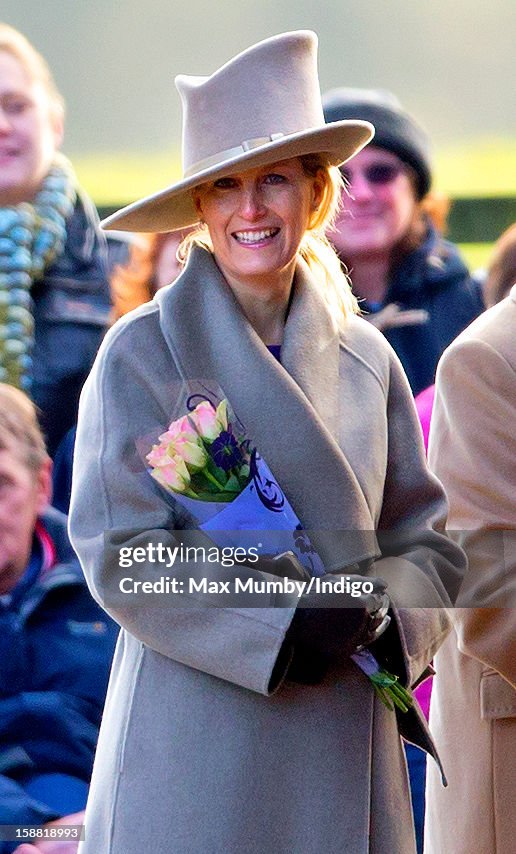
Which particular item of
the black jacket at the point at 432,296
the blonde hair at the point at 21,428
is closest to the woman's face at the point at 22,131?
the blonde hair at the point at 21,428

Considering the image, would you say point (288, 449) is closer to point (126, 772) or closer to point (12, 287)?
point (126, 772)

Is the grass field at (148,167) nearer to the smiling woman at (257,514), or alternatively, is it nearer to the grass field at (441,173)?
the grass field at (441,173)

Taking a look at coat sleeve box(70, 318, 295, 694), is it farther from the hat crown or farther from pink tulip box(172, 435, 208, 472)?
the hat crown

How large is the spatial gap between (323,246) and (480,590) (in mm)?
574

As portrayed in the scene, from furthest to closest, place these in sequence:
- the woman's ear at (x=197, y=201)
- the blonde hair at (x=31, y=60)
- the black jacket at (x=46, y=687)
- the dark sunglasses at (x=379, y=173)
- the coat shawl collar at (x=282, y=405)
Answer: the dark sunglasses at (x=379, y=173), the blonde hair at (x=31, y=60), the black jacket at (x=46, y=687), the woman's ear at (x=197, y=201), the coat shawl collar at (x=282, y=405)

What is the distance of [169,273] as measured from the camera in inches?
127

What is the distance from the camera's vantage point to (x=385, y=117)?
10.6 ft

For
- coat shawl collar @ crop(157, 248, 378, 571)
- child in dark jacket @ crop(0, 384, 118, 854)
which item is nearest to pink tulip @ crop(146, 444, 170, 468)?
coat shawl collar @ crop(157, 248, 378, 571)

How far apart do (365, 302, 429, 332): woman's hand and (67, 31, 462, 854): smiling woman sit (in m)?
1.15

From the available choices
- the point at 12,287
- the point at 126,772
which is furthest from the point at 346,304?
the point at 12,287

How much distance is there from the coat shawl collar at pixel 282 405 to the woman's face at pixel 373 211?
4.48 feet

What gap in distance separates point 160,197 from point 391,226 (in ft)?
4.61

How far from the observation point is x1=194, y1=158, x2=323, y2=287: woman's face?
201cm

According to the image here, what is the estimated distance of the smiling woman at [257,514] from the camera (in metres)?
1.86
